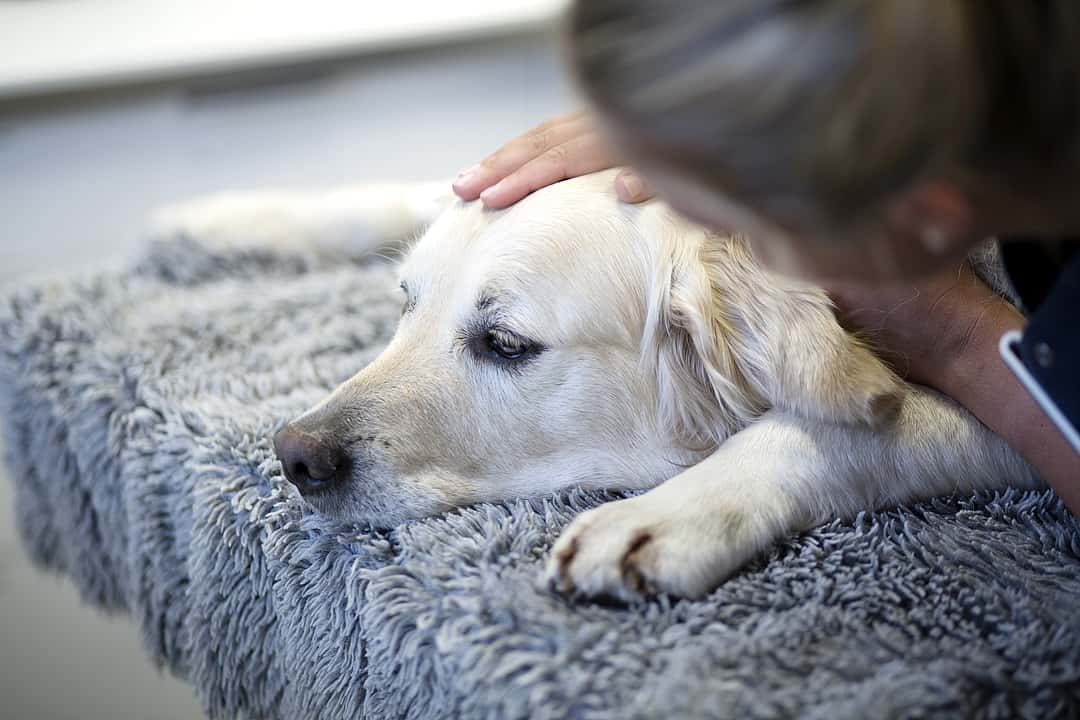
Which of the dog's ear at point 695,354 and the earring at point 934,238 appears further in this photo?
the dog's ear at point 695,354

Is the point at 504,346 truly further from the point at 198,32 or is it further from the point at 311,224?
the point at 198,32

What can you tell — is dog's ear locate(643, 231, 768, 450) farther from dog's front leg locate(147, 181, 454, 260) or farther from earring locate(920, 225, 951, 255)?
dog's front leg locate(147, 181, 454, 260)

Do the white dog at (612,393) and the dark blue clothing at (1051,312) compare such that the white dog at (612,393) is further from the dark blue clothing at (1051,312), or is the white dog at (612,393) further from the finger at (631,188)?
the dark blue clothing at (1051,312)

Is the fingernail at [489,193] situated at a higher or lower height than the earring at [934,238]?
higher

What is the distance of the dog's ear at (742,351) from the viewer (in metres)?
0.90

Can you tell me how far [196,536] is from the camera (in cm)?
107

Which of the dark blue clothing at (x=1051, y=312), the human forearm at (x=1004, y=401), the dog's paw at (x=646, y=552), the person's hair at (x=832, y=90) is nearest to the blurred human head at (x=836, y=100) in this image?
the person's hair at (x=832, y=90)

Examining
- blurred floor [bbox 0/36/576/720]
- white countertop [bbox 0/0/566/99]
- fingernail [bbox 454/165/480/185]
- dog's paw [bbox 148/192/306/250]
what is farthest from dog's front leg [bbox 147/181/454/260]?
white countertop [bbox 0/0/566/99]

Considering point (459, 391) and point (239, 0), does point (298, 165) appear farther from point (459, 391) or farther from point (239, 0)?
point (459, 391)

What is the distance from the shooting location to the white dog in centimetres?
93

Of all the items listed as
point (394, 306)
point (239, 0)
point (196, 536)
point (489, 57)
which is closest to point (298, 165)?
point (239, 0)

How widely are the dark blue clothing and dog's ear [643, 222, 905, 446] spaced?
6.4 inches

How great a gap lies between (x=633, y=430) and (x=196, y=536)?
51 centimetres

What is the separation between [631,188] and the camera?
3.42 ft
